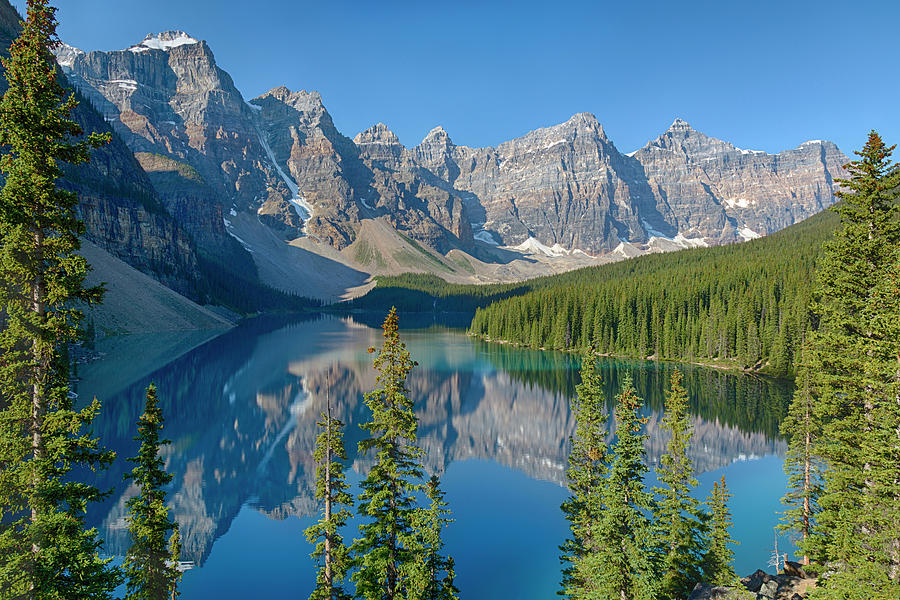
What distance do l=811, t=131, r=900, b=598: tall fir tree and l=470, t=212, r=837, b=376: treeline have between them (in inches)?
2263

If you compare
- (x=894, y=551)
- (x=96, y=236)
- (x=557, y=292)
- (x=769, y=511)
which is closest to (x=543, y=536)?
(x=769, y=511)

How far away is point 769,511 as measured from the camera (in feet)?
112

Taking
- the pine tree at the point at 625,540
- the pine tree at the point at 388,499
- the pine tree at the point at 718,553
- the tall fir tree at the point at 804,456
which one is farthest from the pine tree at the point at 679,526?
the pine tree at the point at 388,499

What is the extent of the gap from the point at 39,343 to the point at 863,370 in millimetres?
24442

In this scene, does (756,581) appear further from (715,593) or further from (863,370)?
(863,370)

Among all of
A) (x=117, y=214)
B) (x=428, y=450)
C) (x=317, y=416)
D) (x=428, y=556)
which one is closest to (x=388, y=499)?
(x=428, y=556)

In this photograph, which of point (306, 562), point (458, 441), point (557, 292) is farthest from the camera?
point (557, 292)

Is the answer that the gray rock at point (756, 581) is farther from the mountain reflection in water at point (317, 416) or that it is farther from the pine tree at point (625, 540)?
the mountain reflection in water at point (317, 416)

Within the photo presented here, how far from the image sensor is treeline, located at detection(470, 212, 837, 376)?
8519cm

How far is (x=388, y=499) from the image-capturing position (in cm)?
1645

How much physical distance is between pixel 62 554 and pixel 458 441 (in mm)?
42862

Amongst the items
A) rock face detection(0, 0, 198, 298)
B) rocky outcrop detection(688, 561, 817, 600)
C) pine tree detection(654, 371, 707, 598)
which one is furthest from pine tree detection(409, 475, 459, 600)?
Answer: rock face detection(0, 0, 198, 298)

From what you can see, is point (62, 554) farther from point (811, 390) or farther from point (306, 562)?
point (811, 390)

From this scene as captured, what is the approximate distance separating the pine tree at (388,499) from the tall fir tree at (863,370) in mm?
11607
